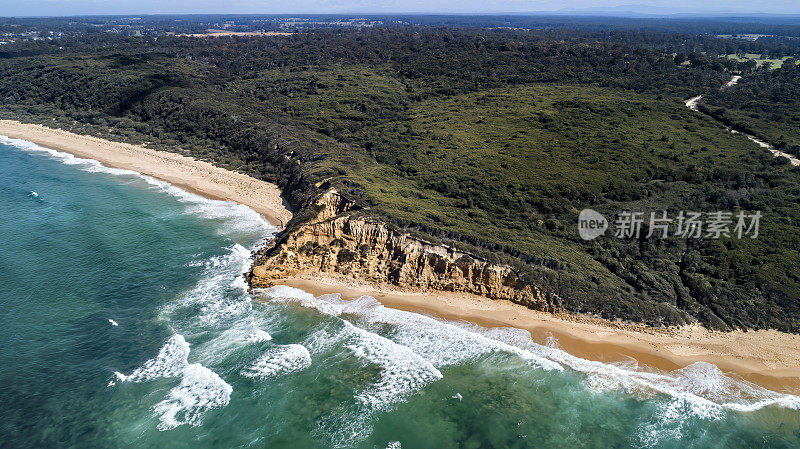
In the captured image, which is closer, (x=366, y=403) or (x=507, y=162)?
(x=366, y=403)

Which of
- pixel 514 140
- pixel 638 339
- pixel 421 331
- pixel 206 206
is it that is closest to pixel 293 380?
pixel 421 331

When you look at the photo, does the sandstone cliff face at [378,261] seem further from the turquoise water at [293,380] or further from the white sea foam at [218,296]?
the turquoise water at [293,380]

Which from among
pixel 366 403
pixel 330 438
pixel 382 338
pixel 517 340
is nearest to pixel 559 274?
pixel 517 340

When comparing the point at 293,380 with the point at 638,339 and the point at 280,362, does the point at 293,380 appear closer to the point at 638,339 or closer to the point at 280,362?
the point at 280,362

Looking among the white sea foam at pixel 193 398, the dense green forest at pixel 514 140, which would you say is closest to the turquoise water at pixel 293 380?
the white sea foam at pixel 193 398

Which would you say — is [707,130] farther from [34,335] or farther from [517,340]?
[34,335]

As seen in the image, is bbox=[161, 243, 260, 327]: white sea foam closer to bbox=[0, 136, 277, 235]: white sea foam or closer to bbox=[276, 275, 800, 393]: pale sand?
bbox=[0, 136, 277, 235]: white sea foam
